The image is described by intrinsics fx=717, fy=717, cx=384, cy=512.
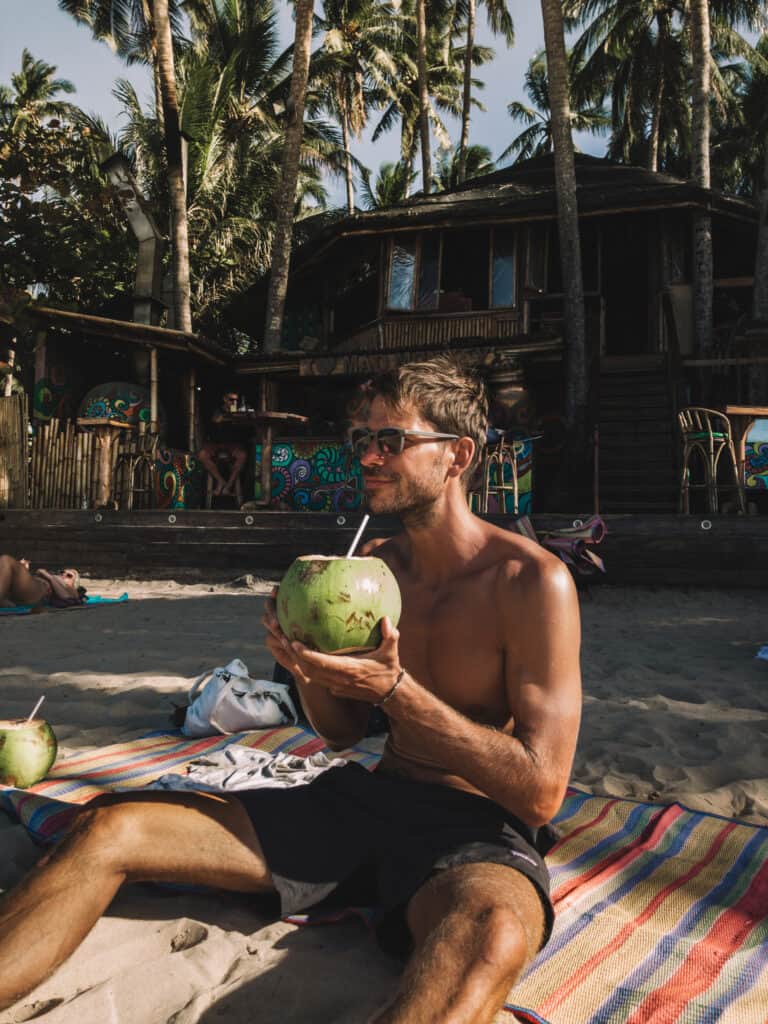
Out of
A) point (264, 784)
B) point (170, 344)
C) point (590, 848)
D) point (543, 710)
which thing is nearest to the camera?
point (543, 710)

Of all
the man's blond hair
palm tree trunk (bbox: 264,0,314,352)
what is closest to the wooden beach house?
palm tree trunk (bbox: 264,0,314,352)

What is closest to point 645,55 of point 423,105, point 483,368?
point 423,105

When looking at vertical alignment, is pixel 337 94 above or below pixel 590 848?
above

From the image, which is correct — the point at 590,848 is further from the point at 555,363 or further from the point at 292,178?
the point at 292,178

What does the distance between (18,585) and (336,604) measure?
6640mm

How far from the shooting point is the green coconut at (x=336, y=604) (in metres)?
1.49

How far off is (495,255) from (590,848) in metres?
12.6

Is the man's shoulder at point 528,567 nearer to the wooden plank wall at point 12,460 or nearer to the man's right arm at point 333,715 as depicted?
the man's right arm at point 333,715

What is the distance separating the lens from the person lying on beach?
705 centimetres

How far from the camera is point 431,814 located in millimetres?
1752

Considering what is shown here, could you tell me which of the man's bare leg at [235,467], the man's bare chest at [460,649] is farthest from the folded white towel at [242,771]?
the man's bare leg at [235,467]

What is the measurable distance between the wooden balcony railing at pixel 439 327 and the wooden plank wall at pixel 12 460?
20.6 feet

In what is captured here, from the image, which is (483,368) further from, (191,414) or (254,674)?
(254,674)

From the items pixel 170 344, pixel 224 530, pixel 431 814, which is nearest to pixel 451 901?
pixel 431 814
